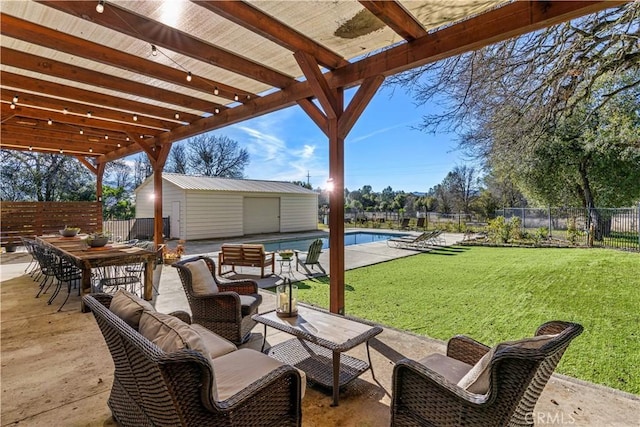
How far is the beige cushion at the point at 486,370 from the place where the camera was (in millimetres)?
1484

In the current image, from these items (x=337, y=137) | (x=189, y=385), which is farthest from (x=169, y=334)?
(x=337, y=137)

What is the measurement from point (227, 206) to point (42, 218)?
21.7ft

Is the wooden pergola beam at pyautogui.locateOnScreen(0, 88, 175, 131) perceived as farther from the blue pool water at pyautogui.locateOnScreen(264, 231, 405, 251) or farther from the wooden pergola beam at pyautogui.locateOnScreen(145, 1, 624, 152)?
the blue pool water at pyautogui.locateOnScreen(264, 231, 405, 251)

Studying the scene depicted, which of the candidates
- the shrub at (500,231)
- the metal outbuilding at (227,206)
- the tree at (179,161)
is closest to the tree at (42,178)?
the metal outbuilding at (227,206)

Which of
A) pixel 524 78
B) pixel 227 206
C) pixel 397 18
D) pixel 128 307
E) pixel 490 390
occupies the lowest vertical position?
pixel 490 390

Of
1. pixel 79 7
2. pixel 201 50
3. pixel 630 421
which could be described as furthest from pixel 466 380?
pixel 79 7

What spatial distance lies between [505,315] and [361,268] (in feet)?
12.0

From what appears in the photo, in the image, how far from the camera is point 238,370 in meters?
1.93

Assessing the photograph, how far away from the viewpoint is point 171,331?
1.62 m

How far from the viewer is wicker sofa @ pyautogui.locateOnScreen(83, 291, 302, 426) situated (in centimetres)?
137

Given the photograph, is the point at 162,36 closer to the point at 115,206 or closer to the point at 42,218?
the point at 42,218

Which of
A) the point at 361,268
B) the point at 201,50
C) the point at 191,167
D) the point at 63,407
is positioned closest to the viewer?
the point at 63,407

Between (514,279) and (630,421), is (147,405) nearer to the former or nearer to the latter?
(630,421)

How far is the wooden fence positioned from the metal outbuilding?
2.98m
